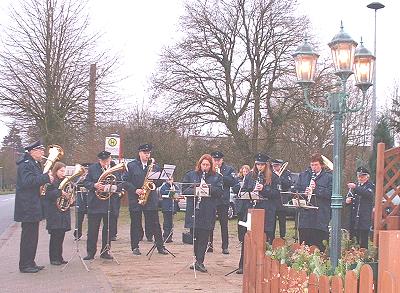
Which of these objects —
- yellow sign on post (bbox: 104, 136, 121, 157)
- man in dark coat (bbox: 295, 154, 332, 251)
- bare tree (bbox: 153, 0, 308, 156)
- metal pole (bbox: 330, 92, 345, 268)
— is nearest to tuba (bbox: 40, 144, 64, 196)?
man in dark coat (bbox: 295, 154, 332, 251)

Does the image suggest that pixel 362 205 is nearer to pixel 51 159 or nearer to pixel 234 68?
pixel 51 159

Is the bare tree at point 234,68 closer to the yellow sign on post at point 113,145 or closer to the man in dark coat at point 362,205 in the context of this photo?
the yellow sign on post at point 113,145

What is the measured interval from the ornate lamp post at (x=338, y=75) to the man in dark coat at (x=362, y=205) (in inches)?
161

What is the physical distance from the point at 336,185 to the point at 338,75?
1452 millimetres

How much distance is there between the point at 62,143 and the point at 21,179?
17.0 m

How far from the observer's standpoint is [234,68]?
30.6 m

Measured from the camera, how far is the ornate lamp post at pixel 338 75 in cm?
726

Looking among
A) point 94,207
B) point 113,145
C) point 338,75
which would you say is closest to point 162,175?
point 94,207

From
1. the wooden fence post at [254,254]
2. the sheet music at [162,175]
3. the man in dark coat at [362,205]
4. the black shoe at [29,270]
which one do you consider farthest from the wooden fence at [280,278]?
the man in dark coat at [362,205]

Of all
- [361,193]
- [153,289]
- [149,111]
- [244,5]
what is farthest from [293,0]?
[153,289]

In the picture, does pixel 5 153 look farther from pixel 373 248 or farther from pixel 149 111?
pixel 373 248

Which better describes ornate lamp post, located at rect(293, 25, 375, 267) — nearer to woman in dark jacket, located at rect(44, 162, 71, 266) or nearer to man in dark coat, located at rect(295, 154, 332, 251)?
man in dark coat, located at rect(295, 154, 332, 251)

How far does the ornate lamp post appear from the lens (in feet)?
23.8

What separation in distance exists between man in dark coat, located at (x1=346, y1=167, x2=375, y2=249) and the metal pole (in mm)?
4624
